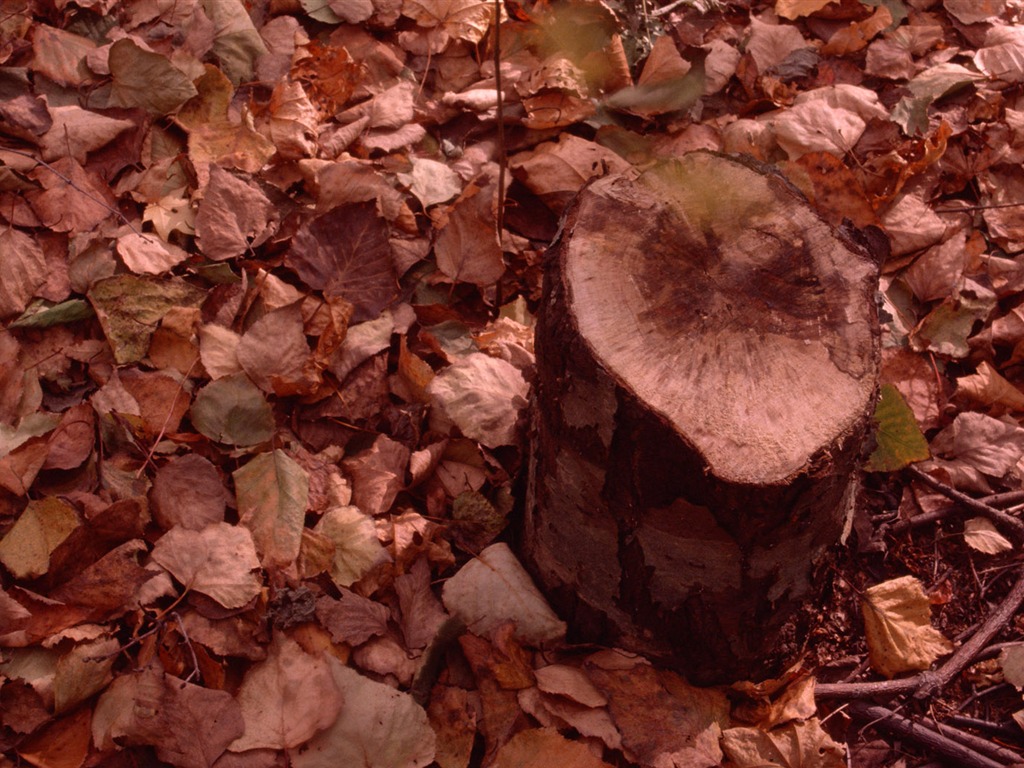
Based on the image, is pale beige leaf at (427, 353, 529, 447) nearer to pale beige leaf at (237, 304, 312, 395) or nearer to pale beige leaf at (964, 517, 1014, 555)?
pale beige leaf at (237, 304, 312, 395)

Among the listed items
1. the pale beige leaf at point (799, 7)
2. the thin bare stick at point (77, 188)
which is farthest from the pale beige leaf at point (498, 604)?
the pale beige leaf at point (799, 7)

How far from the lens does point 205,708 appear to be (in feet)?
4.86

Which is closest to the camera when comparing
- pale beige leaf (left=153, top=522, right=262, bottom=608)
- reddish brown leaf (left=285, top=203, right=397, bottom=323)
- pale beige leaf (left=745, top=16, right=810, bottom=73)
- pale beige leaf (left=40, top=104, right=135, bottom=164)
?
pale beige leaf (left=153, top=522, right=262, bottom=608)

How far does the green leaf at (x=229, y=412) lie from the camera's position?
5.71 feet

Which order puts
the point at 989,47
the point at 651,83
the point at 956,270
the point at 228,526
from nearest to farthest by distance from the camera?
the point at 228,526 < the point at 956,270 < the point at 651,83 < the point at 989,47

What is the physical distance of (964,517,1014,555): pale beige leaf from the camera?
1.86 m

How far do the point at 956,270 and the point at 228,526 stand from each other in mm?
1662

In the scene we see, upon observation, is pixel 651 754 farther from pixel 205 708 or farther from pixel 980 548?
pixel 980 548

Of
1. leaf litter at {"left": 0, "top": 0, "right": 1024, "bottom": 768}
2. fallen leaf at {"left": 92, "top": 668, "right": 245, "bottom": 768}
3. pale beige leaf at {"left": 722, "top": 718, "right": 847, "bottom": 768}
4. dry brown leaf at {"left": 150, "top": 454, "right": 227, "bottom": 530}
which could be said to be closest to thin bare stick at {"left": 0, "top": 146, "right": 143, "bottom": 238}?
leaf litter at {"left": 0, "top": 0, "right": 1024, "bottom": 768}

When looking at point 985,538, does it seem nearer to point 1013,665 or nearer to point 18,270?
point 1013,665

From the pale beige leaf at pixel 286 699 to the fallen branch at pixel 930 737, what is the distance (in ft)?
2.99

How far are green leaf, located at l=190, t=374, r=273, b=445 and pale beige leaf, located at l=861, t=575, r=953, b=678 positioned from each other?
1184mm

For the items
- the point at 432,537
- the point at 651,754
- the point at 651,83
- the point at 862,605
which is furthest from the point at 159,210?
the point at 862,605

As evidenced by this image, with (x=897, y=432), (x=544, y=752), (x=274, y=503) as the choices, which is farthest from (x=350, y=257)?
(x=897, y=432)
